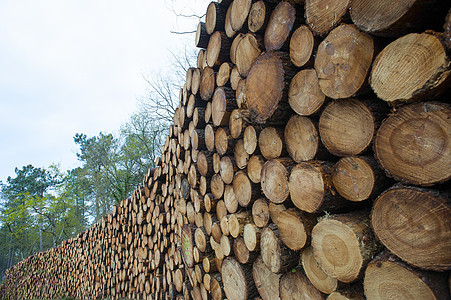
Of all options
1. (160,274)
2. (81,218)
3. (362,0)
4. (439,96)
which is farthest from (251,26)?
(81,218)

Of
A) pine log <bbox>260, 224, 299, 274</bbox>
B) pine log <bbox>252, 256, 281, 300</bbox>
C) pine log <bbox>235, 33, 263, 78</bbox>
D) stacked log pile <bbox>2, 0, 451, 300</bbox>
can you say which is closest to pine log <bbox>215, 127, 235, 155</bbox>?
stacked log pile <bbox>2, 0, 451, 300</bbox>

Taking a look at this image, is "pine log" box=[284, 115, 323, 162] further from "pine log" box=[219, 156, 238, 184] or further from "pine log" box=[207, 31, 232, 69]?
"pine log" box=[207, 31, 232, 69]

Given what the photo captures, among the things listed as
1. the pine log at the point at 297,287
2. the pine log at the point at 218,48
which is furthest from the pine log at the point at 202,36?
the pine log at the point at 297,287

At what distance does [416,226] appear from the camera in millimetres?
927

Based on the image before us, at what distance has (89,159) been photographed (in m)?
18.7

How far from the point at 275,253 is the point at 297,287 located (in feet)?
0.74

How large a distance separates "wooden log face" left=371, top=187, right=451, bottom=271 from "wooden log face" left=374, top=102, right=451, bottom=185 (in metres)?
0.07

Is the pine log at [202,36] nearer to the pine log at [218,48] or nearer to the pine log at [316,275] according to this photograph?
the pine log at [218,48]

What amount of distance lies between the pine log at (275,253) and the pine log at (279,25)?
122 centimetres

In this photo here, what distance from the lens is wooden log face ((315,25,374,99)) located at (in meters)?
1.12

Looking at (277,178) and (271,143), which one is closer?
(277,178)

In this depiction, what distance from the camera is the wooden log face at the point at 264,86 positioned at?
160cm

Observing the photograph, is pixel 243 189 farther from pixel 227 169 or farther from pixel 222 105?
pixel 222 105

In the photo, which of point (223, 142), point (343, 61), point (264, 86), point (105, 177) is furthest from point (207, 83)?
point (105, 177)
